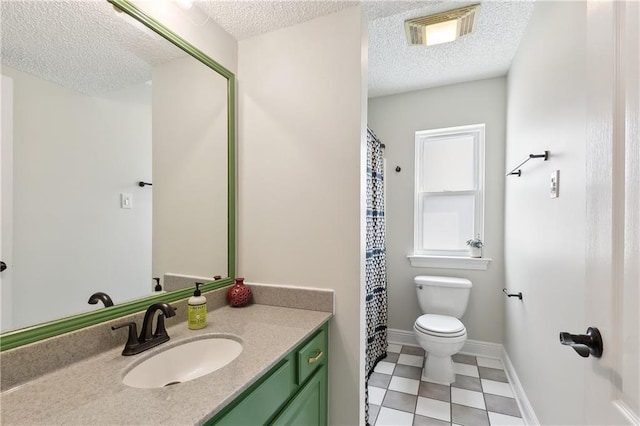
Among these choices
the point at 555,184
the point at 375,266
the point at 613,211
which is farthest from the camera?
the point at 375,266

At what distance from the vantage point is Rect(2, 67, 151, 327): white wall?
0.81 m

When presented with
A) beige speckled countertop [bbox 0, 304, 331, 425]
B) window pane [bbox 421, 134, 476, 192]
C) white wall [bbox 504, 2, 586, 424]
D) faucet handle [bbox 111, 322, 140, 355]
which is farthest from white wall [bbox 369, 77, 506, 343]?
faucet handle [bbox 111, 322, 140, 355]

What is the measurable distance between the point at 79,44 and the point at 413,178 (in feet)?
8.14

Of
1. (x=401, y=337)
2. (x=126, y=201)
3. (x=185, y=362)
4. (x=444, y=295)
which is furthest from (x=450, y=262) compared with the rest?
(x=126, y=201)

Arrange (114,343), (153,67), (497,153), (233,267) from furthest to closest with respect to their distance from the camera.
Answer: (497,153), (233,267), (153,67), (114,343)

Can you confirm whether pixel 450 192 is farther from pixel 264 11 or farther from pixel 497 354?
pixel 264 11

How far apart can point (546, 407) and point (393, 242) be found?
5.18ft

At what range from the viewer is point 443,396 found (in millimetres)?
1917

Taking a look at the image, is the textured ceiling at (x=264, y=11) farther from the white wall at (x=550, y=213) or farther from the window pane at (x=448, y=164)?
the window pane at (x=448, y=164)

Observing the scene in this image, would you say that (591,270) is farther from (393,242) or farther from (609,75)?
(393,242)

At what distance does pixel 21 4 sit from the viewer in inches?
31.5

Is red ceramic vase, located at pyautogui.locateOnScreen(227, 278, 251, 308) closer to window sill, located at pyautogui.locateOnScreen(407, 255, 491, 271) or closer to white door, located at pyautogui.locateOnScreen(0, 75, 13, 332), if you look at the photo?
white door, located at pyautogui.locateOnScreen(0, 75, 13, 332)

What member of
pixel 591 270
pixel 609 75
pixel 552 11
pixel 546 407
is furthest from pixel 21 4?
pixel 546 407

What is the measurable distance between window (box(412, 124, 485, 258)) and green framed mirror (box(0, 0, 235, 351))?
192 centimetres
